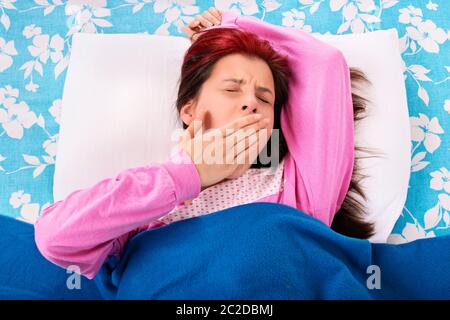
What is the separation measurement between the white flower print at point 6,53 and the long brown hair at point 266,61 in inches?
20.1

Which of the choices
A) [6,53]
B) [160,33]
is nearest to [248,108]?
[160,33]

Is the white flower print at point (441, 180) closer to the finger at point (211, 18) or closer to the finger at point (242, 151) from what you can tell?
the finger at point (242, 151)

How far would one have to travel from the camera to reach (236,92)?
3.23 ft

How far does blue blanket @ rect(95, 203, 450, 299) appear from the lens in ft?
2.73

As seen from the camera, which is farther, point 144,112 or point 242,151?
point 144,112

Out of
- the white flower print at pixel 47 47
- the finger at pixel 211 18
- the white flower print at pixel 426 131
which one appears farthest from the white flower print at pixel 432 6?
the white flower print at pixel 47 47

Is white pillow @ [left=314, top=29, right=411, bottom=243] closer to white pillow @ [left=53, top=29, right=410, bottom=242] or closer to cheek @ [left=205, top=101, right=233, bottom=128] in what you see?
white pillow @ [left=53, top=29, right=410, bottom=242]

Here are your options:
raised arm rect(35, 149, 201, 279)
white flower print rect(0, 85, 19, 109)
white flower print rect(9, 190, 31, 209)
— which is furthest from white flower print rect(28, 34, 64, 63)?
raised arm rect(35, 149, 201, 279)

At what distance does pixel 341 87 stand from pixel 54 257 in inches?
27.3

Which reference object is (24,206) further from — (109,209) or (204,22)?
(204,22)

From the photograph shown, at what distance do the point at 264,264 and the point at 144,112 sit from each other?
0.53 m

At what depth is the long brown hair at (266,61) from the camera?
1.05 metres

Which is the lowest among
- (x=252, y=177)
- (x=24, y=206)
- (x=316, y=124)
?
(x=24, y=206)

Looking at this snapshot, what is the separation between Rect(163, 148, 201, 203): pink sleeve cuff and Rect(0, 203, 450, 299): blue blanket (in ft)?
0.30
